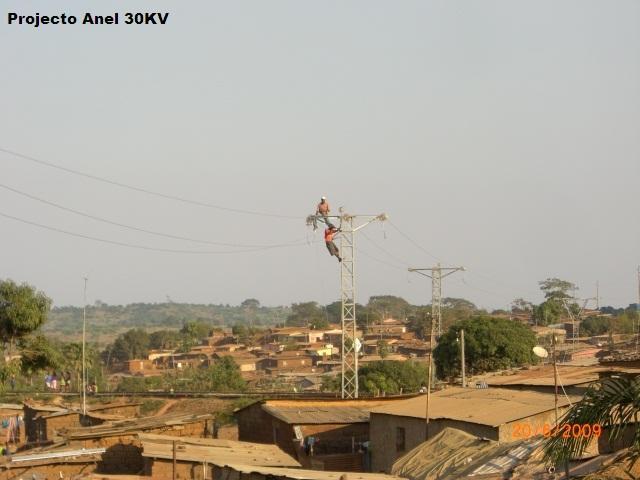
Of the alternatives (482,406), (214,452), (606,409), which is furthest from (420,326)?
(606,409)

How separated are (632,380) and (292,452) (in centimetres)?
2309

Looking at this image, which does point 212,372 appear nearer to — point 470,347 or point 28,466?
point 470,347

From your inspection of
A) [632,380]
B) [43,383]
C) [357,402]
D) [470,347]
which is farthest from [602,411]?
[43,383]

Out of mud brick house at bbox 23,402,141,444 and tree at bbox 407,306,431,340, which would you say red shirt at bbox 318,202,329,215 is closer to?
mud brick house at bbox 23,402,141,444

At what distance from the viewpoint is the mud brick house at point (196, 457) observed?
71.6 feet

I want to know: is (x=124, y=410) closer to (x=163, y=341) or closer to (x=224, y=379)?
(x=224, y=379)

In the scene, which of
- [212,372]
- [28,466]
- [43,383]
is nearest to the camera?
[28,466]

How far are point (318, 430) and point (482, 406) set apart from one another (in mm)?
7372

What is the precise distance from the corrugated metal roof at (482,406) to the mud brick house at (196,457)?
399 centimetres

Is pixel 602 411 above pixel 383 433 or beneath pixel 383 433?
above

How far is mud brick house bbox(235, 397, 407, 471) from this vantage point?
2908cm

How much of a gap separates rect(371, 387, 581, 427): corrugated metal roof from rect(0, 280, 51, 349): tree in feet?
34.7

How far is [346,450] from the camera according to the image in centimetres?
3062

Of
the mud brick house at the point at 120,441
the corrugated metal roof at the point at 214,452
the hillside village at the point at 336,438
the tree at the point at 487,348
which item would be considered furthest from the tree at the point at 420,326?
the corrugated metal roof at the point at 214,452
